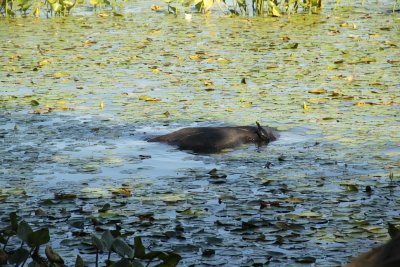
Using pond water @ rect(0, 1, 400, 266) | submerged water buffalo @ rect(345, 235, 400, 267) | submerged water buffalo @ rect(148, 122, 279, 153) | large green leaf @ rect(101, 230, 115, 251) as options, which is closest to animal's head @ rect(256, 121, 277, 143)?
submerged water buffalo @ rect(148, 122, 279, 153)

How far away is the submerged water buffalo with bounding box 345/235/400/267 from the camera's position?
1698 millimetres

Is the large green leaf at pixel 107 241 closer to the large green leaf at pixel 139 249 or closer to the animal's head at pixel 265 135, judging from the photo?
the large green leaf at pixel 139 249

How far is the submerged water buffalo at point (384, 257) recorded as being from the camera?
5.57ft

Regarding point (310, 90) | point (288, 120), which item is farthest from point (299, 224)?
point (310, 90)

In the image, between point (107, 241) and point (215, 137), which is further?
point (215, 137)

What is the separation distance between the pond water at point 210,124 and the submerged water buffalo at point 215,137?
0.10 metres

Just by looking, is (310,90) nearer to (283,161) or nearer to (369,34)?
(283,161)

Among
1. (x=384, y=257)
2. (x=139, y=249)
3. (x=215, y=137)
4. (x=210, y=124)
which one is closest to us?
(x=384, y=257)

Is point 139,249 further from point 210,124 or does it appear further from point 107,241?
point 210,124

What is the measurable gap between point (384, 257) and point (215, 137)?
3968 millimetres

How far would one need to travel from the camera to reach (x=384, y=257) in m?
1.74

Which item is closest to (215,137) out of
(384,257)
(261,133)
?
(261,133)

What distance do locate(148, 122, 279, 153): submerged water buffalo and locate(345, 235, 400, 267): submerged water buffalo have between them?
3784mm

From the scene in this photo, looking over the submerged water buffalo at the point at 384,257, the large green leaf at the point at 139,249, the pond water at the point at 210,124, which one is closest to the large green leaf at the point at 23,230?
the large green leaf at the point at 139,249
